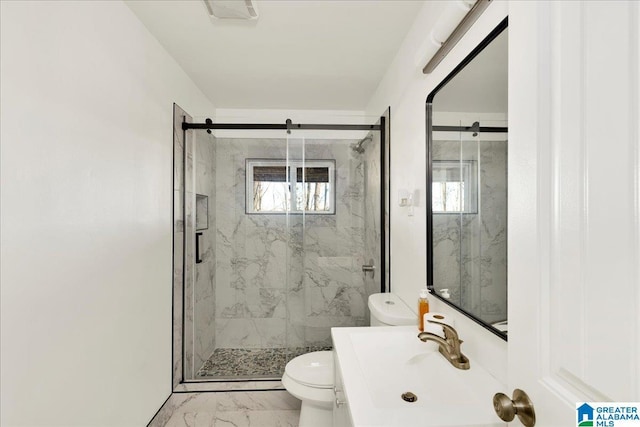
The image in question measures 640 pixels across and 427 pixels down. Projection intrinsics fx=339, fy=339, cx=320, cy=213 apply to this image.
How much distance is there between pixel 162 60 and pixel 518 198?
87.2 inches

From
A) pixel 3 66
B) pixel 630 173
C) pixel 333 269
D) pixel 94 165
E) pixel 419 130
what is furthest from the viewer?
pixel 333 269

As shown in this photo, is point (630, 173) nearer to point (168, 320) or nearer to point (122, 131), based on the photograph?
point (122, 131)

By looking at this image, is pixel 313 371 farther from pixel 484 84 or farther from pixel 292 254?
pixel 484 84

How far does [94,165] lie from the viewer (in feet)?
4.81

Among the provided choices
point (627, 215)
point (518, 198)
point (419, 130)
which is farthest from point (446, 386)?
point (419, 130)

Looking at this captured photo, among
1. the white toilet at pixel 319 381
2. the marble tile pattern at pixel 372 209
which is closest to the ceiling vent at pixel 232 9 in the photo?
the marble tile pattern at pixel 372 209

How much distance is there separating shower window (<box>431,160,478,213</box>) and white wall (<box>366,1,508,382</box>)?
0.18m

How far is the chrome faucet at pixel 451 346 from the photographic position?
1.20 meters

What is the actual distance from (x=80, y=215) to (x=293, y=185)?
146cm

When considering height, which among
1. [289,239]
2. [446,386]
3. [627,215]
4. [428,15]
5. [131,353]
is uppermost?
[428,15]

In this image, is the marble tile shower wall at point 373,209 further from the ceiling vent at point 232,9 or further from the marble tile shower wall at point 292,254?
the ceiling vent at point 232,9

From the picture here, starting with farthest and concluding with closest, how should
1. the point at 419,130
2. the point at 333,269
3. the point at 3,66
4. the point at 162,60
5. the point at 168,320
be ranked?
1. the point at 333,269
2. the point at 168,320
3. the point at 162,60
4. the point at 419,130
5. the point at 3,66

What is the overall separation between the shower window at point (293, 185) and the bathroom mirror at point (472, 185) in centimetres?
110
